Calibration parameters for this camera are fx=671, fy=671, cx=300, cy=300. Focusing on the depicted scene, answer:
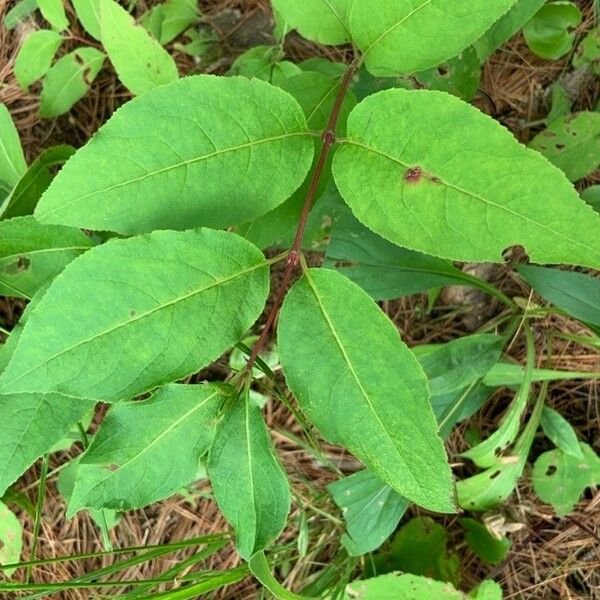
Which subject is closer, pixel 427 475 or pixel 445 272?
pixel 427 475

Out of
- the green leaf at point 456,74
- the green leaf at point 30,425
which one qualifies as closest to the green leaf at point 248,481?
the green leaf at point 30,425

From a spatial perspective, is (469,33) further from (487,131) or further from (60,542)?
(60,542)

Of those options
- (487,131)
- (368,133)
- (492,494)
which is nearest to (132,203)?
(368,133)

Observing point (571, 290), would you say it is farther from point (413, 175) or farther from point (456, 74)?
point (413, 175)

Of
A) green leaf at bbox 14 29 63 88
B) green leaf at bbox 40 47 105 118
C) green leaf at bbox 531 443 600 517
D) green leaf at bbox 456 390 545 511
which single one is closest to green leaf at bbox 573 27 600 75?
green leaf at bbox 456 390 545 511

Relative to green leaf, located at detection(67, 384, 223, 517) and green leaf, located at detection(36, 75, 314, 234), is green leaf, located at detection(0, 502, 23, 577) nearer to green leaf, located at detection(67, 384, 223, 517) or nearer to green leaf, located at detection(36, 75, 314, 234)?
green leaf, located at detection(67, 384, 223, 517)
